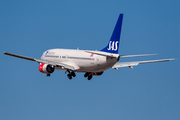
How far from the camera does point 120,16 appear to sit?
2680 inches

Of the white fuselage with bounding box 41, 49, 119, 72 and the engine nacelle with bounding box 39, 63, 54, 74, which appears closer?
the white fuselage with bounding box 41, 49, 119, 72

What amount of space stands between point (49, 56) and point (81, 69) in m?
10.8

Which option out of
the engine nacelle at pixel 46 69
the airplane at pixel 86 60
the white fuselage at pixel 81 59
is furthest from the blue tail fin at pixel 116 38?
the engine nacelle at pixel 46 69

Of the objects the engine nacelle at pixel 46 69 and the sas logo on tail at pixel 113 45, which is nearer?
the sas logo on tail at pixel 113 45

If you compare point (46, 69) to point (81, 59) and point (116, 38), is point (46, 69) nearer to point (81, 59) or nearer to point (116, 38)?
point (81, 59)

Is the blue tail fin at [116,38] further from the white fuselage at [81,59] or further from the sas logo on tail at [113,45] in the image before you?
the white fuselage at [81,59]

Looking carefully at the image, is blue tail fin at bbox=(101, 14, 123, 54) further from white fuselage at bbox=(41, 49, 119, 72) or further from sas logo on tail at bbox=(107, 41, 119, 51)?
white fuselage at bbox=(41, 49, 119, 72)

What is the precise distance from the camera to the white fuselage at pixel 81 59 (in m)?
69.2

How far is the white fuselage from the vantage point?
69.2 m

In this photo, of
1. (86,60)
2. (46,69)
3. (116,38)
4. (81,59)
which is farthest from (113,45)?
(46,69)

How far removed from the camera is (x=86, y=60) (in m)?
72.6

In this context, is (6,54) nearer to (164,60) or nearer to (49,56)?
(49,56)

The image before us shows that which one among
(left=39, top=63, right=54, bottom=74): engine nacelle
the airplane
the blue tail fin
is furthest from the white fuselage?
(left=39, top=63, right=54, bottom=74): engine nacelle

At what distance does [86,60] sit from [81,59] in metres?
1.50
